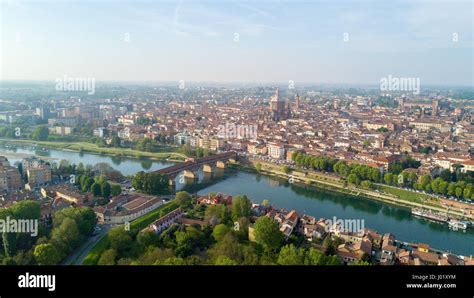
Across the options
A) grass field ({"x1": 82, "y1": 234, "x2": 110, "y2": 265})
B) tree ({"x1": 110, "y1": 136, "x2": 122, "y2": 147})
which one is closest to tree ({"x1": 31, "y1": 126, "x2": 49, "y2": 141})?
tree ({"x1": 110, "y1": 136, "x2": 122, "y2": 147})

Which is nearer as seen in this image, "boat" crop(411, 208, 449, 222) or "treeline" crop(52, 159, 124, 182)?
"boat" crop(411, 208, 449, 222)

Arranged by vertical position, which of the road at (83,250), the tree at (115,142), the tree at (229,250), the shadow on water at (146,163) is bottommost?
the road at (83,250)

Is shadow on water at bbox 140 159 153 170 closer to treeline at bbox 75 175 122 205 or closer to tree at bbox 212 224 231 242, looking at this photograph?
treeline at bbox 75 175 122 205

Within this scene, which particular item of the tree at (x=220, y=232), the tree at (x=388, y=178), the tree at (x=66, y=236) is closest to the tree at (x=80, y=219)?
the tree at (x=66, y=236)

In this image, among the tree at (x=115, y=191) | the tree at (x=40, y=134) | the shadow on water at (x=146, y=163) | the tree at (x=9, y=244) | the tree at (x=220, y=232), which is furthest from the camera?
the tree at (x=40, y=134)

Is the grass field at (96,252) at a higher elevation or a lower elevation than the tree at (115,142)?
lower

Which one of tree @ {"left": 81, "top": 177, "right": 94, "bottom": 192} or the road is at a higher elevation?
tree @ {"left": 81, "top": 177, "right": 94, "bottom": 192}

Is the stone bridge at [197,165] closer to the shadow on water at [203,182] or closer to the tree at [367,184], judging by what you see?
the shadow on water at [203,182]

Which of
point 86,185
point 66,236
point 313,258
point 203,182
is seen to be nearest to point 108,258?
point 66,236
